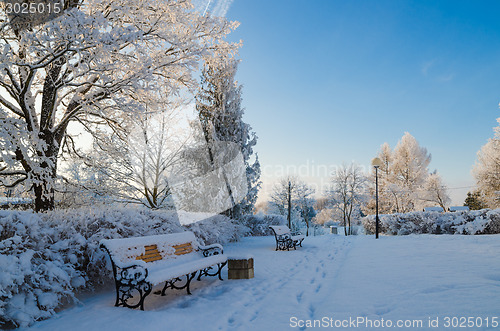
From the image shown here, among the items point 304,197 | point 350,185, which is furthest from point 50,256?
point 304,197

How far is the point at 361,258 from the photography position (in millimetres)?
8109

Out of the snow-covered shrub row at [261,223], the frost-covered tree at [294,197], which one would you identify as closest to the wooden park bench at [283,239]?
the snow-covered shrub row at [261,223]

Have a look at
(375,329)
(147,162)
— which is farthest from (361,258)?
(147,162)

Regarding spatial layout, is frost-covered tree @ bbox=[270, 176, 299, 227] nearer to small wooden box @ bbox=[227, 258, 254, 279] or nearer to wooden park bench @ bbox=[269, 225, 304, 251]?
wooden park bench @ bbox=[269, 225, 304, 251]

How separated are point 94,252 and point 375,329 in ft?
13.6

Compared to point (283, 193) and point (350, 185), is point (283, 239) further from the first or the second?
point (283, 193)

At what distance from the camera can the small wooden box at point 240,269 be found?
5727 mm

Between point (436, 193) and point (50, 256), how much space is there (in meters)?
33.1

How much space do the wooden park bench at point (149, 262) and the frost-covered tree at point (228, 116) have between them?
7.79 meters

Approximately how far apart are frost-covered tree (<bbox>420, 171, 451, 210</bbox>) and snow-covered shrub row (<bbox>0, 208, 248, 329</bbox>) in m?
30.8

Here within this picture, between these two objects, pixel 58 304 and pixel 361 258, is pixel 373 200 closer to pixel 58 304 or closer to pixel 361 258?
pixel 361 258

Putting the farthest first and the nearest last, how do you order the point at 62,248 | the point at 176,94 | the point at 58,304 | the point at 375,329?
the point at 176,94 → the point at 62,248 → the point at 58,304 → the point at 375,329

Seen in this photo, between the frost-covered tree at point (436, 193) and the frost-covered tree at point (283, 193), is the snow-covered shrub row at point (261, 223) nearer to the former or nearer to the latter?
the frost-covered tree at point (283, 193)

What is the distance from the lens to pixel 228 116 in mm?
13703
